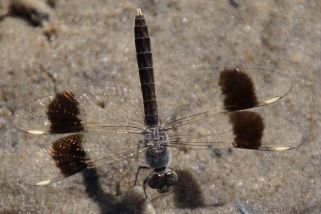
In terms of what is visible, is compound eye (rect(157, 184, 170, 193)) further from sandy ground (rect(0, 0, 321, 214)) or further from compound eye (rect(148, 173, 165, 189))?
sandy ground (rect(0, 0, 321, 214))

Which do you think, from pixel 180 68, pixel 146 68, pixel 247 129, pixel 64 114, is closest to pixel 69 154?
pixel 64 114

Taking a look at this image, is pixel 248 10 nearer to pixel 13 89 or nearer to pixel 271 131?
pixel 271 131

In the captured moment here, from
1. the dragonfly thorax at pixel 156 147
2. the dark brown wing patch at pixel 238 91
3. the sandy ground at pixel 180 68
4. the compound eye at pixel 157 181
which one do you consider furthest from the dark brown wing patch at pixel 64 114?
the dark brown wing patch at pixel 238 91

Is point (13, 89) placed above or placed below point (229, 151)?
above

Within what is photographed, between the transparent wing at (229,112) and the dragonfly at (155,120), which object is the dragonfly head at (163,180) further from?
the transparent wing at (229,112)

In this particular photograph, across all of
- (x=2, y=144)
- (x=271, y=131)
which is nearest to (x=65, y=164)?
(x=2, y=144)

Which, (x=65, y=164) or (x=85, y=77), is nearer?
(x=65, y=164)

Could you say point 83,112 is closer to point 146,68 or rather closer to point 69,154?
point 69,154
